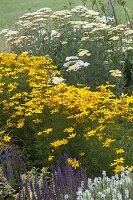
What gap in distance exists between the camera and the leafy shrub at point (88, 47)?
7.93 metres

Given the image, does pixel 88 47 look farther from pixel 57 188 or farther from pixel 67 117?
pixel 57 188

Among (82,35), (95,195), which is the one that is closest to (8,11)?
(82,35)

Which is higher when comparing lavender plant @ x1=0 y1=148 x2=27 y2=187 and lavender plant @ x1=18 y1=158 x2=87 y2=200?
lavender plant @ x1=18 y1=158 x2=87 y2=200

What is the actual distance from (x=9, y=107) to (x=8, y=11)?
1821cm

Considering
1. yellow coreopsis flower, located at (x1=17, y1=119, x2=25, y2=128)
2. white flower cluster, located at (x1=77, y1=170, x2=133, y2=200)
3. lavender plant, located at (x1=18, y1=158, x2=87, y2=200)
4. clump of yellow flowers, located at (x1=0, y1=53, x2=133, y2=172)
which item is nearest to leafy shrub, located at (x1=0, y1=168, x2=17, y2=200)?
lavender plant, located at (x1=18, y1=158, x2=87, y2=200)

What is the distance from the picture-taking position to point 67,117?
527 centimetres

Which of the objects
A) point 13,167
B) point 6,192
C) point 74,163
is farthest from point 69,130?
point 6,192

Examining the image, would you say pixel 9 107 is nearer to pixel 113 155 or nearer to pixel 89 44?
pixel 113 155

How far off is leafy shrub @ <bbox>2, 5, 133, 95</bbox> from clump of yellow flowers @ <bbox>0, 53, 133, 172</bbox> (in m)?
1.45

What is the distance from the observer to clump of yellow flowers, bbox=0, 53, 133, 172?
516 centimetres

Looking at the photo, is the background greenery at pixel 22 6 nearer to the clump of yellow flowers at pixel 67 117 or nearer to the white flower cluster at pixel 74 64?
the white flower cluster at pixel 74 64

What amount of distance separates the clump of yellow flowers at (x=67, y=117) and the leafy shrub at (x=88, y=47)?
145 centimetres

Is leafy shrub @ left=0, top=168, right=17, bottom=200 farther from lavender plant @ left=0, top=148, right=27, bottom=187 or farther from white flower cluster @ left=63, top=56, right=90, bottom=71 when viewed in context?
white flower cluster @ left=63, top=56, right=90, bottom=71

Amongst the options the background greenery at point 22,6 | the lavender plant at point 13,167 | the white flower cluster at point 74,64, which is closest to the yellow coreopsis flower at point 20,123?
the lavender plant at point 13,167
